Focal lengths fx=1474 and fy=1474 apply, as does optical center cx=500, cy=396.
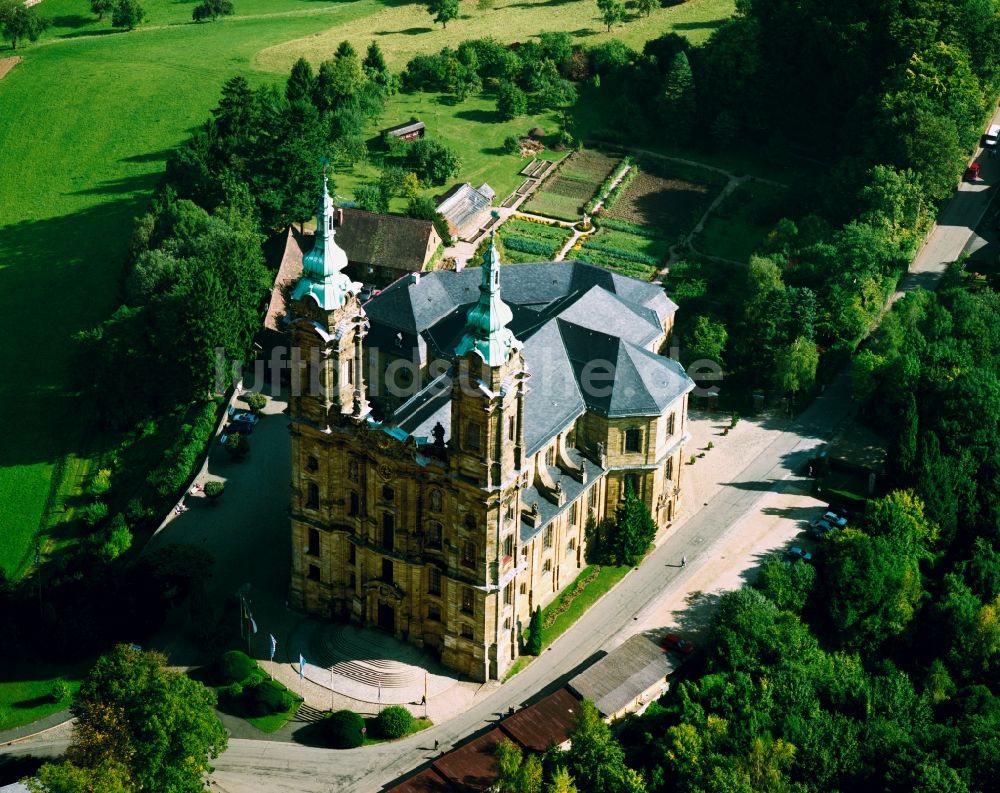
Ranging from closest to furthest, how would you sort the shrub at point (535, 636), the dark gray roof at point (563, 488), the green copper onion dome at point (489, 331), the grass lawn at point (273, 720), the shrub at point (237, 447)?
1. the green copper onion dome at point (489, 331)
2. the grass lawn at point (273, 720)
3. the dark gray roof at point (563, 488)
4. the shrub at point (535, 636)
5. the shrub at point (237, 447)

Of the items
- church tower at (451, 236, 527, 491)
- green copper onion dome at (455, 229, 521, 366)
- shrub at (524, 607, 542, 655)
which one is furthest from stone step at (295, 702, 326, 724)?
green copper onion dome at (455, 229, 521, 366)

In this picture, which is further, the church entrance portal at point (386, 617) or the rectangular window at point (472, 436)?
the church entrance portal at point (386, 617)

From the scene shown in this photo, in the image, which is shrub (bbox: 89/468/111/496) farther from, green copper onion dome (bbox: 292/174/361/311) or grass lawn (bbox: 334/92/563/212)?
grass lawn (bbox: 334/92/563/212)

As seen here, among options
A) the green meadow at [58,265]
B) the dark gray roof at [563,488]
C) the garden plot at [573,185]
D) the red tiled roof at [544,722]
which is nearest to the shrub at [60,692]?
the green meadow at [58,265]

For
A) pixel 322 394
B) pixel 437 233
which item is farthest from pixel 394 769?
pixel 437 233

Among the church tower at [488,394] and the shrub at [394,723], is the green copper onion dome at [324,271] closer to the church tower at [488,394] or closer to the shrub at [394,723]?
the church tower at [488,394]

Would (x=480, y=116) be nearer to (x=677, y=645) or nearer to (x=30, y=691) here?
(x=677, y=645)

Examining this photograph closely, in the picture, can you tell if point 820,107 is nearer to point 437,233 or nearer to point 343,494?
point 437,233
